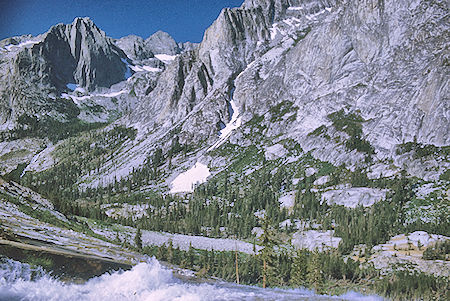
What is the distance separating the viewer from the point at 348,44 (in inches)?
7032

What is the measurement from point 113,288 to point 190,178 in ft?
552

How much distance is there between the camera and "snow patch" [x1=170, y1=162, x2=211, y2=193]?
549 feet

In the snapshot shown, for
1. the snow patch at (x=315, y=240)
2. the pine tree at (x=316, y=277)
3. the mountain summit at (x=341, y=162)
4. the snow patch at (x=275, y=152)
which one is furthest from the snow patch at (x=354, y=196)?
the pine tree at (x=316, y=277)

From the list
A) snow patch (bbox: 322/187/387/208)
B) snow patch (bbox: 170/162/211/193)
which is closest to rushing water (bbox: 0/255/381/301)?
snow patch (bbox: 322/187/387/208)

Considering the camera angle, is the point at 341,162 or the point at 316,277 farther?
the point at 341,162

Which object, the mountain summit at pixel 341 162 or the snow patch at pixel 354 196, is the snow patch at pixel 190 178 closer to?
the mountain summit at pixel 341 162

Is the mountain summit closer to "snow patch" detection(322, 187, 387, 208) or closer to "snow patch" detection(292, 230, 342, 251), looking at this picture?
"snow patch" detection(322, 187, 387, 208)

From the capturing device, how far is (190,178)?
175 metres

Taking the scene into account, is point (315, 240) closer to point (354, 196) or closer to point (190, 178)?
point (354, 196)

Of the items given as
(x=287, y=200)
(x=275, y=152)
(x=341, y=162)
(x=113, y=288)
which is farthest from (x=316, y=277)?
(x=275, y=152)

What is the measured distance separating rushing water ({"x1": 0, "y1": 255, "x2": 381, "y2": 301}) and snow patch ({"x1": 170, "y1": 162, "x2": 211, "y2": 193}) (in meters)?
154

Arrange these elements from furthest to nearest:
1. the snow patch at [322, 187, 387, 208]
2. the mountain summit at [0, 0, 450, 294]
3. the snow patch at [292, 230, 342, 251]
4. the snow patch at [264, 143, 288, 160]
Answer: the snow patch at [264, 143, 288, 160] < the snow patch at [322, 187, 387, 208] < the mountain summit at [0, 0, 450, 294] < the snow patch at [292, 230, 342, 251]

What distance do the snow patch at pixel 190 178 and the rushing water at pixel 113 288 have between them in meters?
154

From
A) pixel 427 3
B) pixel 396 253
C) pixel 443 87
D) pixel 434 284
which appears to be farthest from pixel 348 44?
pixel 434 284
